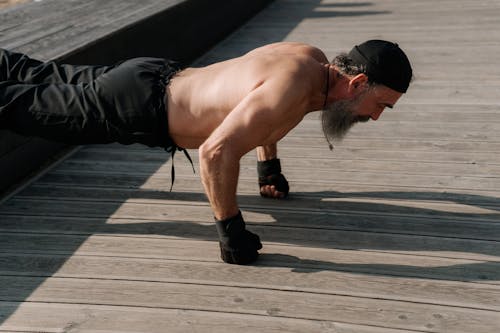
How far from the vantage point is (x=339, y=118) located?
126 inches

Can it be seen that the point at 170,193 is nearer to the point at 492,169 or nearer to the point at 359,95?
the point at 359,95

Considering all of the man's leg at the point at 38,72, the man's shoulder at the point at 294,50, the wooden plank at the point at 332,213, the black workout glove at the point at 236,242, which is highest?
the man's shoulder at the point at 294,50

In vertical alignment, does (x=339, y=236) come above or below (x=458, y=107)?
above

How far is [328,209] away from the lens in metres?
3.60

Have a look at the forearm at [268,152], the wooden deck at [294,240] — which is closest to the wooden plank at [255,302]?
the wooden deck at [294,240]

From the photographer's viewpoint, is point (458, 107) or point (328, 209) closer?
point (328, 209)

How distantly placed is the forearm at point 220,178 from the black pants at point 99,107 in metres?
0.46

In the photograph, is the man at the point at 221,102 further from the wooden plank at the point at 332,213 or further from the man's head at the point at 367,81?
the wooden plank at the point at 332,213

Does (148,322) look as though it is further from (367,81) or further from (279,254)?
(367,81)

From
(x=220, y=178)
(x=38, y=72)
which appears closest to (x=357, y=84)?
(x=220, y=178)

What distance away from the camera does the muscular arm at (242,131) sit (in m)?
2.88

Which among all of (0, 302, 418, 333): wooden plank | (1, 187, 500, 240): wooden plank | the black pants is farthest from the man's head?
(0, 302, 418, 333): wooden plank

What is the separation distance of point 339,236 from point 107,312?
44.9 inches

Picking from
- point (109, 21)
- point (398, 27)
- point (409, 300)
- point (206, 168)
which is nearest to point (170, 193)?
point (206, 168)
